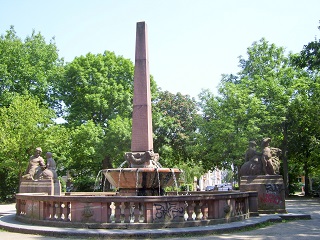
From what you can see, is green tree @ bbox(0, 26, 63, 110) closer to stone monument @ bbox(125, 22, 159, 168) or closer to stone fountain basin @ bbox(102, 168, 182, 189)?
stone monument @ bbox(125, 22, 159, 168)

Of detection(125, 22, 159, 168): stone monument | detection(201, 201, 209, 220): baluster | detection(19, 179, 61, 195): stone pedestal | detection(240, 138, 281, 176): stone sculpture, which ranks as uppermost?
detection(125, 22, 159, 168): stone monument

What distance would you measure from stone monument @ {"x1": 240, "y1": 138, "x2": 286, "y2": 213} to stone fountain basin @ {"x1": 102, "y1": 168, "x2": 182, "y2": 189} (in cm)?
347

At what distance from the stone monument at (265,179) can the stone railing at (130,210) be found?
13.5 feet

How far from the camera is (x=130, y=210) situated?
33.8 ft

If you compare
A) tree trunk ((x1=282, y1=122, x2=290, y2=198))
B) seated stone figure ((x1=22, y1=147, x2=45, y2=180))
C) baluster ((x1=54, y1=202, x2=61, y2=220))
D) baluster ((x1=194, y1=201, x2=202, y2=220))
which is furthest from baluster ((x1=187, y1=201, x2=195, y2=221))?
tree trunk ((x1=282, y1=122, x2=290, y2=198))

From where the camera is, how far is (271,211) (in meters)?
14.8

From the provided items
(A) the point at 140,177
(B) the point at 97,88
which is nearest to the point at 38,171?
(A) the point at 140,177

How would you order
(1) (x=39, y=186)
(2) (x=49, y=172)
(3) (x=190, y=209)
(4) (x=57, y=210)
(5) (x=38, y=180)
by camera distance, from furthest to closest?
(2) (x=49, y=172)
(5) (x=38, y=180)
(1) (x=39, y=186)
(4) (x=57, y=210)
(3) (x=190, y=209)

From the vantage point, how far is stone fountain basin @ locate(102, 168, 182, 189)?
13.0m

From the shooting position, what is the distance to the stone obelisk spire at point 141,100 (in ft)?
48.4

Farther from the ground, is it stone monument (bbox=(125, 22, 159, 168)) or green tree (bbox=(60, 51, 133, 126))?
green tree (bbox=(60, 51, 133, 126))

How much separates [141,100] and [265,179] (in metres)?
5.78

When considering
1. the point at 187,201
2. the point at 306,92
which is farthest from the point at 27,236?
the point at 306,92

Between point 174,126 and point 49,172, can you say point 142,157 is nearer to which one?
point 49,172
